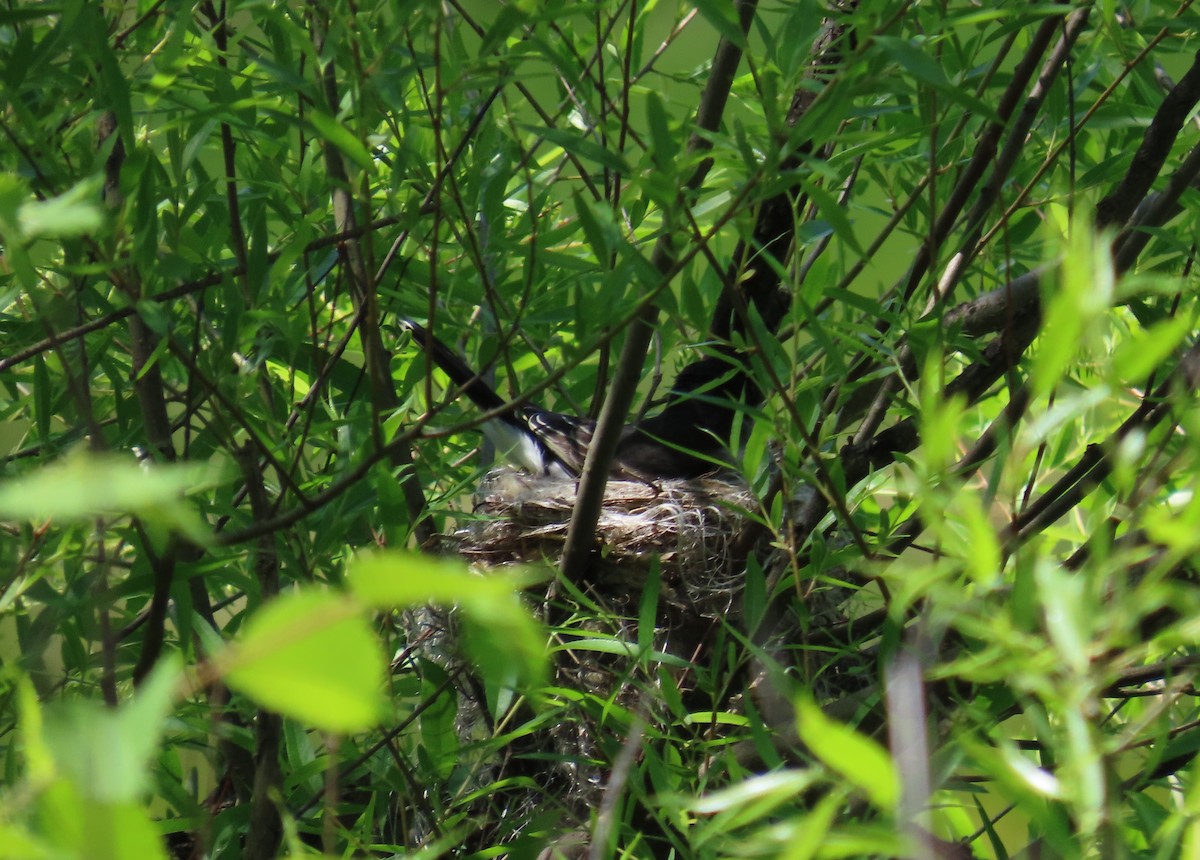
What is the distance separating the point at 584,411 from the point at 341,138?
125 centimetres

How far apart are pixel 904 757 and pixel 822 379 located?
2.36 feet

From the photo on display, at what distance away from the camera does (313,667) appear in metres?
0.43

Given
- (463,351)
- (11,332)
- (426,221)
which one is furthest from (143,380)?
(463,351)

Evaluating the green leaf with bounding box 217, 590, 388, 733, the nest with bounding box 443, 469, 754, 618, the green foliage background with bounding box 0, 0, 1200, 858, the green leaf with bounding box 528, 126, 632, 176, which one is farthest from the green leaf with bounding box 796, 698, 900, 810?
the nest with bounding box 443, 469, 754, 618

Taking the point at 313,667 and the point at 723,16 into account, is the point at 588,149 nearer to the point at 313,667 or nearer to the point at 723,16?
the point at 723,16

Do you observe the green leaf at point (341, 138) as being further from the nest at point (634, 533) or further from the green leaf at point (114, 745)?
the nest at point (634, 533)

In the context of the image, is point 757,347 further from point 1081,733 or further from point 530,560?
point 530,560

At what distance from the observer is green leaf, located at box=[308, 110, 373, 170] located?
1056 mm

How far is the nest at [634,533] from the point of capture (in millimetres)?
2146

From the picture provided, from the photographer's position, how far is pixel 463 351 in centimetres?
229

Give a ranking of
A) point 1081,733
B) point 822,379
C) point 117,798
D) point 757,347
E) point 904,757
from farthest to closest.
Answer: point 822,379, point 757,347, point 904,757, point 1081,733, point 117,798

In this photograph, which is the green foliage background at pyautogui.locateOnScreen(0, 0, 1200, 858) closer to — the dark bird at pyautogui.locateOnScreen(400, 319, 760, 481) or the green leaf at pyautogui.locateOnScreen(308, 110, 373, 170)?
the green leaf at pyautogui.locateOnScreen(308, 110, 373, 170)

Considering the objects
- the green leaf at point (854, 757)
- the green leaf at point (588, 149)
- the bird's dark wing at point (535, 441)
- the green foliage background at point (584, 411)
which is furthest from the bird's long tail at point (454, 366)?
the green leaf at point (854, 757)

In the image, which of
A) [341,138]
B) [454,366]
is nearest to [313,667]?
[341,138]
